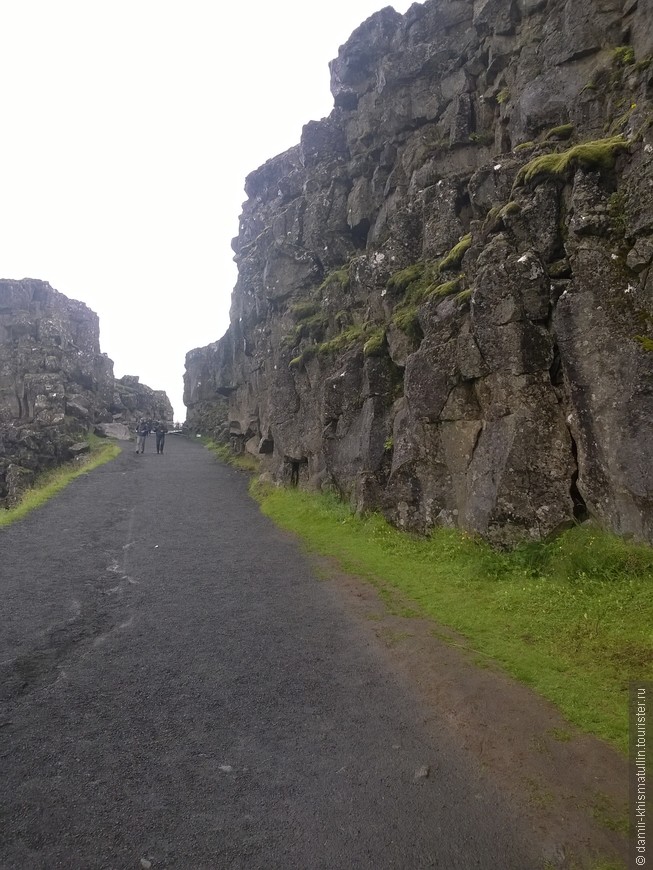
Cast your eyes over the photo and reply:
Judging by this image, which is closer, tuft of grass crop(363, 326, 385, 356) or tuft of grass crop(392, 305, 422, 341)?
tuft of grass crop(392, 305, 422, 341)

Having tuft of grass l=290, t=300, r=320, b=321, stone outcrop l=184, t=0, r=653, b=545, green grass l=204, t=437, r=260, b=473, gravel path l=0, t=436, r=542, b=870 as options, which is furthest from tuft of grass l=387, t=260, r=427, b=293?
green grass l=204, t=437, r=260, b=473

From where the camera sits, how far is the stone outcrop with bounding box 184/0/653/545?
1196 centimetres

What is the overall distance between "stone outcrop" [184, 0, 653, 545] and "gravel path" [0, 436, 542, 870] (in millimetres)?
6226

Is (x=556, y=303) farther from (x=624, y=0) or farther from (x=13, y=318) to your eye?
(x=13, y=318)

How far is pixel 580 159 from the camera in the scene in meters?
13.4

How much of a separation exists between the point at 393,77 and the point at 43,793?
1447 inches

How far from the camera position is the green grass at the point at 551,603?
7.58m

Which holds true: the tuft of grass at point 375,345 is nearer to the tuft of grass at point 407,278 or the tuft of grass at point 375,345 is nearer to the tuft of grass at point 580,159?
the tuft of grass at point 407,278

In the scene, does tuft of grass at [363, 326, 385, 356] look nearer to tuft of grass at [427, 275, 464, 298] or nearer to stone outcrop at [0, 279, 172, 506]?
tuft of grass at [427, 275, 464, 298]

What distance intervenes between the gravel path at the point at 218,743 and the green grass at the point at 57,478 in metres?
10.00

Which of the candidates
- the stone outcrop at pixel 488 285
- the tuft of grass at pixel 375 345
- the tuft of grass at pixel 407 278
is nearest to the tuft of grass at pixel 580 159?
the stone outcrop at pixel 488 285

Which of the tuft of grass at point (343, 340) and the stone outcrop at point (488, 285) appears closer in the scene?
the stone outcrop at point (488, 285)

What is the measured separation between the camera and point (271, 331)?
40594mm

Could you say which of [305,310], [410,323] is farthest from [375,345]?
[305,310]
